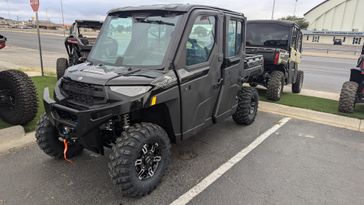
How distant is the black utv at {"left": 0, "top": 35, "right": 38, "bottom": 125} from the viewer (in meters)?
4.66

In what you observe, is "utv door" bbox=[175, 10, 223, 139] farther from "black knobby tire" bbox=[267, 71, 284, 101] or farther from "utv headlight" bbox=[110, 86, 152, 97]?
"black knobby tire" bbox=[267, 71, 284, 101]

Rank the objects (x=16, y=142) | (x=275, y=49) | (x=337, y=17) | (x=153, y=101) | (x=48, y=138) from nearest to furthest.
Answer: (x=153, y=101) < (x=48, y=138) < (x=16, y=142) < (x=275, y=49) < (x=337, y=17)

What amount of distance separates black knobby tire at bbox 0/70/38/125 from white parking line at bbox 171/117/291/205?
3084 mm

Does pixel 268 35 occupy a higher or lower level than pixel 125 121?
higher

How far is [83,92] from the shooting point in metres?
3.21

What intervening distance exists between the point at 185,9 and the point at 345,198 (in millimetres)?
2976

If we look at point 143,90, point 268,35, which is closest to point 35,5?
point 268,35

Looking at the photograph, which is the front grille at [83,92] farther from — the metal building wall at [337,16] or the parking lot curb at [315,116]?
the metal building wall at [337,16]

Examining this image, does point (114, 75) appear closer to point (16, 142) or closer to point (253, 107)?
point (16, 142)

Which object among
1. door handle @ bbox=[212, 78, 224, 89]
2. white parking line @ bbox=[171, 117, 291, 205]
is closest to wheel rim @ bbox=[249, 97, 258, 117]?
white parking line @ bbox=[171, 117, 291, 205]

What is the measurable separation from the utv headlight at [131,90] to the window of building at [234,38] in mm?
1884

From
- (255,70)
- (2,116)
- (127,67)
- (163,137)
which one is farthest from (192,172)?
(2,116)

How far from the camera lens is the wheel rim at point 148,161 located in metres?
3.22

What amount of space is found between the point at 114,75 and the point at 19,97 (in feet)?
7.84
